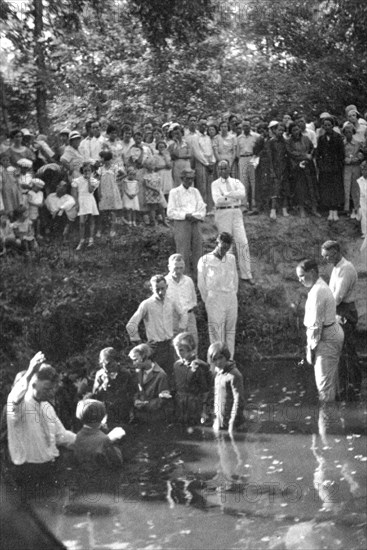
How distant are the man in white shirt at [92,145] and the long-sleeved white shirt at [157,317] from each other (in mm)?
4232

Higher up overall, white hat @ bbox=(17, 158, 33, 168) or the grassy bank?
white hat @ bbox=(17, 158, 33, 168)

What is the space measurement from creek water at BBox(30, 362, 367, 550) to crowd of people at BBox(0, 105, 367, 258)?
13.7ft

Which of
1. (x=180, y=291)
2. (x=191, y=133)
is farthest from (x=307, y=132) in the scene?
(x=180, y=291)

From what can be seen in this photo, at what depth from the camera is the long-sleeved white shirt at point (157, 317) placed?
1219 cm

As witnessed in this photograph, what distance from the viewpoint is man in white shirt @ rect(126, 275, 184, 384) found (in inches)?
478

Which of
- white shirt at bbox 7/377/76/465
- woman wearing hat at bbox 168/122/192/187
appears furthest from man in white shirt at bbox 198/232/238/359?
white shirt at bbox 7/377/76/465

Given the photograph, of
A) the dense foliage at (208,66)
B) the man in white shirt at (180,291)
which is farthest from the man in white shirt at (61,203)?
the dense foliage at (208,66)

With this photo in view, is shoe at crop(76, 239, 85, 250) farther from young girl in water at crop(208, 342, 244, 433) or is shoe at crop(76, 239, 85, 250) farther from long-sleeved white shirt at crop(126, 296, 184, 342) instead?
young girl in water at crop(208, 342, 244, 433)

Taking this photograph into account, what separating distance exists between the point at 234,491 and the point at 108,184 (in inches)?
290

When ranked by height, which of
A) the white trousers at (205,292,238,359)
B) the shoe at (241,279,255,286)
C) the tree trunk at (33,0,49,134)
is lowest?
the white trousers at (205,292,238,359)

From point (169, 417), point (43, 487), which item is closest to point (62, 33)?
point (169, 417)

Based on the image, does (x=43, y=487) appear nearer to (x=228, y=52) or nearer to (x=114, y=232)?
(x=114, y=232)

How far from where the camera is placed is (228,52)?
2561 cm

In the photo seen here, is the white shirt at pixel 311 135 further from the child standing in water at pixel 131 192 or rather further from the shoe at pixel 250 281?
the child standing in water at pixel 131 192
